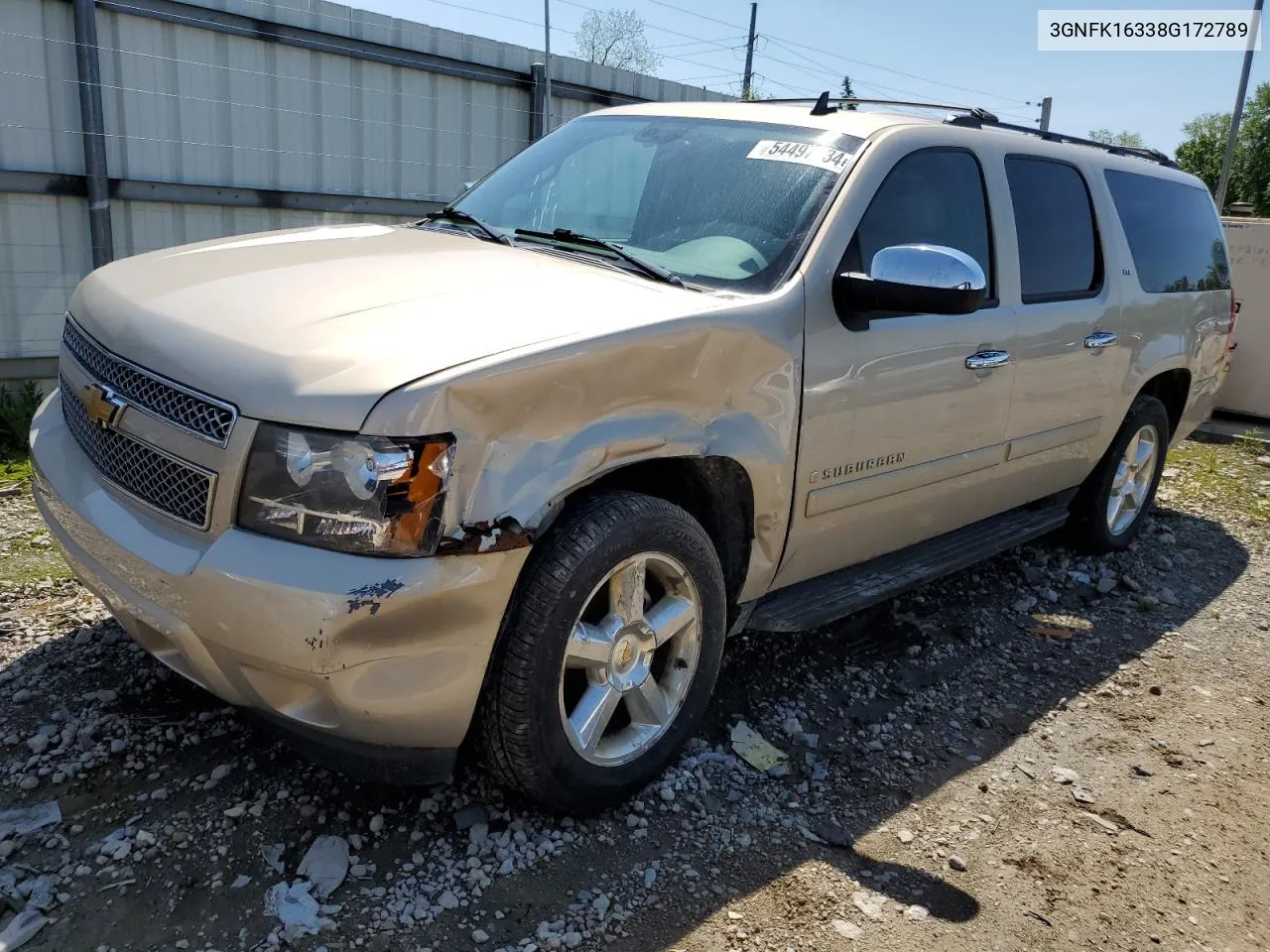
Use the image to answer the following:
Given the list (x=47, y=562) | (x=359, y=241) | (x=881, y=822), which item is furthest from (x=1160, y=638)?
(x=47, y=562)

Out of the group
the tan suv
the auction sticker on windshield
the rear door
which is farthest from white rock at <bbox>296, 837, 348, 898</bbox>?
the rear door

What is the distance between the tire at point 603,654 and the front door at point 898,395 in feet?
1.67

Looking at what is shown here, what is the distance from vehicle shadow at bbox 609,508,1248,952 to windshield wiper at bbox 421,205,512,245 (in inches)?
67.8

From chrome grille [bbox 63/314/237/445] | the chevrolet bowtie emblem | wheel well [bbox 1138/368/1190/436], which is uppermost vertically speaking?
chrome grille [bbox 63/314/237/445]

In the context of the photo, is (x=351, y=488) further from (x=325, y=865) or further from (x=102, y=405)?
(x=325, y=865)

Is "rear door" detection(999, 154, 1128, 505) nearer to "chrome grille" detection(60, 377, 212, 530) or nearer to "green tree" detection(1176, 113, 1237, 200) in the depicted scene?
"chrome grille" detection(60, 377, 212, 530)

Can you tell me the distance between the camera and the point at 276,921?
7.70 ft

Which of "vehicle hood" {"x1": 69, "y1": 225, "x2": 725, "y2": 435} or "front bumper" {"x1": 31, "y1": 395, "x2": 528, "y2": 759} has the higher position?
"vehicle hood" {"x1": 69, "y1": 225, "x2": 725, "y2": 435}

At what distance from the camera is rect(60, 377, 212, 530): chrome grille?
231 centimetres

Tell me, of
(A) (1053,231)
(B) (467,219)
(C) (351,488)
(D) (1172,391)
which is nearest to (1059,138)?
(A) (1053,231)

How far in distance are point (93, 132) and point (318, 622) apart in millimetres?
5314

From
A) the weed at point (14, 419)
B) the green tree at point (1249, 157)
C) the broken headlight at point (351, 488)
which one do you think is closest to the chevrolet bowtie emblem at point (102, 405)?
the broken headlight at point (351, 488)

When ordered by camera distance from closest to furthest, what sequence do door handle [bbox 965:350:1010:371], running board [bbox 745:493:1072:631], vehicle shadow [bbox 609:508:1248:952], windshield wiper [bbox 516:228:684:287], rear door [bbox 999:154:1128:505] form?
vehicle shadow [bbox 609:508:1248:952] → windshield wiper [bbox 516:228:684:287] → running board [bbox 745:493:1072:631] → door handle [bbox 965:350:1010:371] → rear door [bbox 999:154:1128:505]

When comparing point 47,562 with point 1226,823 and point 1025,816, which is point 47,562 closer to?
point 1025,816
